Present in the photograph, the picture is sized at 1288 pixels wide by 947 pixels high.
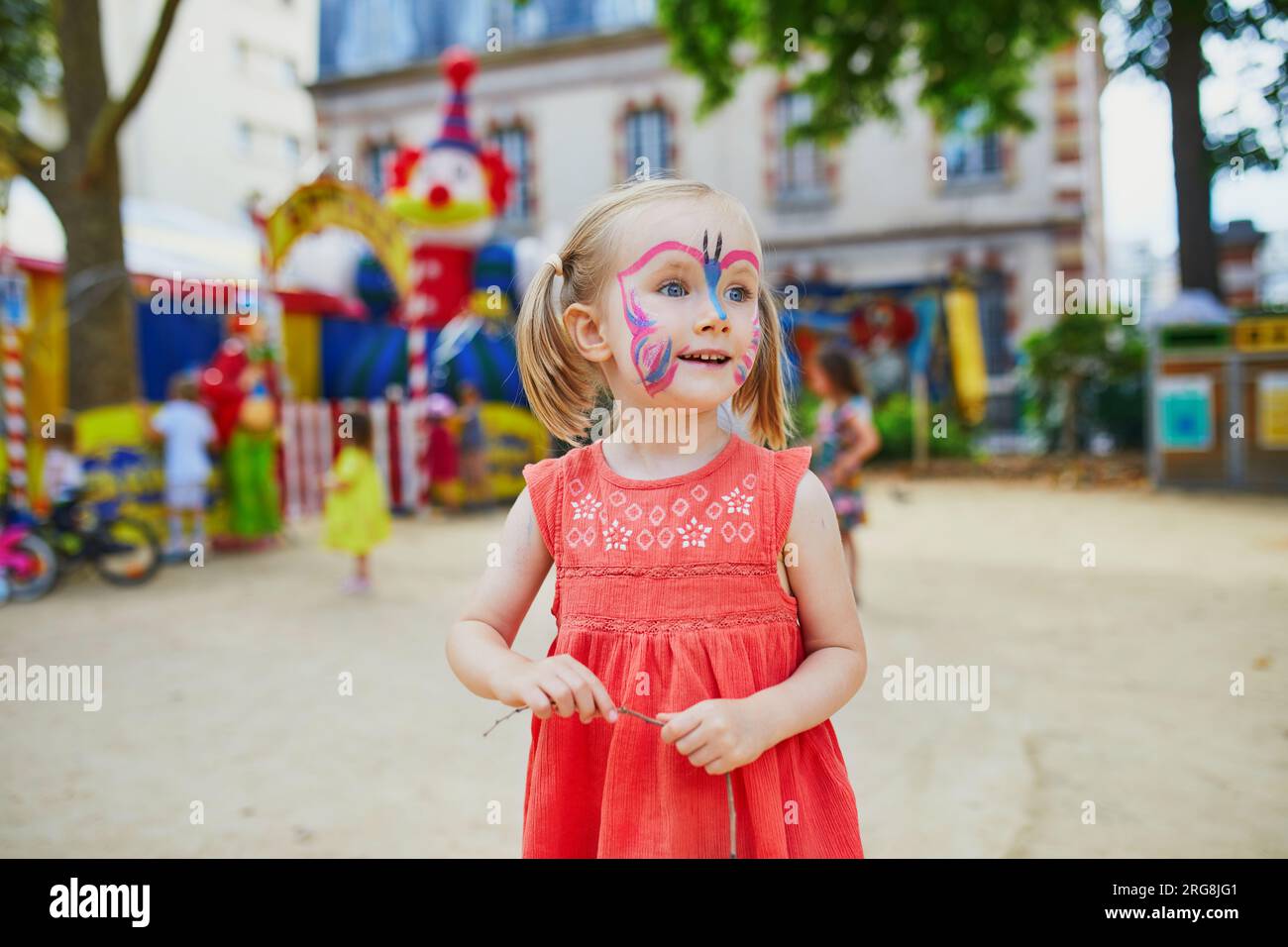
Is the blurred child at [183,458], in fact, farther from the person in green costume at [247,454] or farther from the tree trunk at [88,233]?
the tree trunk at [88,233]

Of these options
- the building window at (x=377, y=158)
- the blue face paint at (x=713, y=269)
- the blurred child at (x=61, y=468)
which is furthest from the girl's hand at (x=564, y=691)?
the building window at (x=377, y=158)

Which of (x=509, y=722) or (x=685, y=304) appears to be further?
(x=509, y=722)

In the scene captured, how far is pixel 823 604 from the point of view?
149 cm

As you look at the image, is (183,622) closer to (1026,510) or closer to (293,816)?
(293,816)

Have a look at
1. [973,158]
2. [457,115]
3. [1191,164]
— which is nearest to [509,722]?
[457,115]

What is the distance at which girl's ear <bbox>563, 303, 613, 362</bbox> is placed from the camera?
153 centimetres

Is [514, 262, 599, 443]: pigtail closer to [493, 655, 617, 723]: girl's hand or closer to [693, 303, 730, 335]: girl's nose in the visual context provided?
[693, 303, 730, 335]: girl's nose

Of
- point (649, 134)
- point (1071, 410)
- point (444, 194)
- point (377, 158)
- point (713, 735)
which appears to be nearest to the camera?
→ point (713, 735)

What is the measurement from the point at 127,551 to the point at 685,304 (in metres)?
6.94

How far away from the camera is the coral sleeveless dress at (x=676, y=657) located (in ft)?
4.73

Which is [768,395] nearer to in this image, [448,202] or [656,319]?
[656,319]

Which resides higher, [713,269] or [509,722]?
[713,269]

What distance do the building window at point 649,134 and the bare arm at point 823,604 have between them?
2060cm

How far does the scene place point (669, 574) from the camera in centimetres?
147
